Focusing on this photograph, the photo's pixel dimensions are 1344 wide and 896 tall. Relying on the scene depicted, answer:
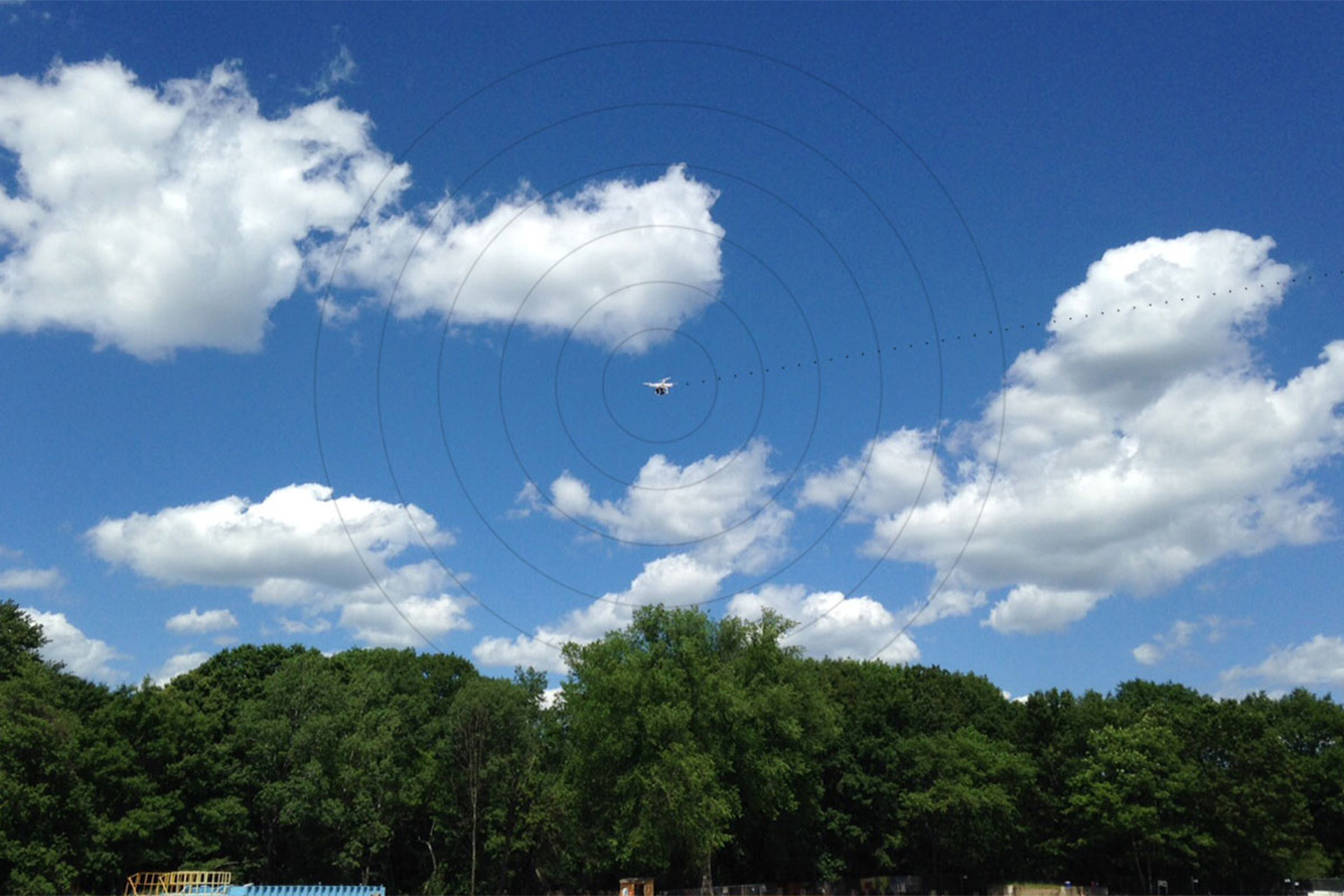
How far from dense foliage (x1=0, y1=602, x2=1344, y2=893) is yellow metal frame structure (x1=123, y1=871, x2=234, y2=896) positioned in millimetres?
1600

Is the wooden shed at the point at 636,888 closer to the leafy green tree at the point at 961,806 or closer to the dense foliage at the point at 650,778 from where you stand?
the dense foliage at the point at 650,778

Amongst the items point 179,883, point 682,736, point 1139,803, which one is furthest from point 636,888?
point 1139,803

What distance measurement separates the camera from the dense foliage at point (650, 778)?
227 ft

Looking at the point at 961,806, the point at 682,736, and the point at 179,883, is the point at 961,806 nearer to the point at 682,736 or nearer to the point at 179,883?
the point at 682,736

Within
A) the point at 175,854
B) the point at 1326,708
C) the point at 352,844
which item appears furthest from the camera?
the point at 1326,708

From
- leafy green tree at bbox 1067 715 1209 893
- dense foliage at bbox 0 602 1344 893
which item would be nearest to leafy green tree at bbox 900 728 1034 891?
dense foliage at bbox 0 602 1344 893

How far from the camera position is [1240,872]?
8062cm

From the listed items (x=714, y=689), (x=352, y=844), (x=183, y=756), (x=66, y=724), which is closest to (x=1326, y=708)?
(x=714, y=689)

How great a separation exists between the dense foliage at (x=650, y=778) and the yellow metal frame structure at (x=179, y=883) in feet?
5.25

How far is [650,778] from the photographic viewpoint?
6781 cm

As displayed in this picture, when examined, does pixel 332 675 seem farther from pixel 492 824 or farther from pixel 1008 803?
pixel 1008 803

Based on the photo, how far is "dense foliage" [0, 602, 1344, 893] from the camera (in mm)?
69312

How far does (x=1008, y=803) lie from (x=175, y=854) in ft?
193

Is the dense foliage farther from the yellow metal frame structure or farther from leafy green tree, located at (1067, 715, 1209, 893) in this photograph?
the yellow metal frame structure
